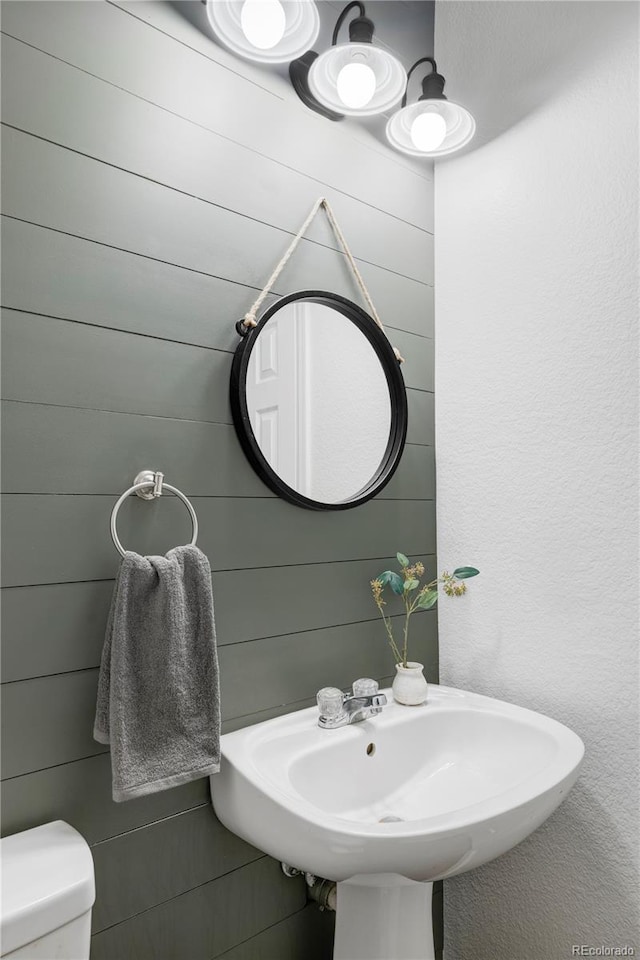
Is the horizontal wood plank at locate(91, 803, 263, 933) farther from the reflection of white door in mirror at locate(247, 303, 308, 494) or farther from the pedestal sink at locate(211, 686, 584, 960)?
the reflection of white door in mirror at locate(247, 303, 308, 494)

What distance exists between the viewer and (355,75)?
1300 millimetres

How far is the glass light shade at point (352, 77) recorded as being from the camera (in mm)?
1288

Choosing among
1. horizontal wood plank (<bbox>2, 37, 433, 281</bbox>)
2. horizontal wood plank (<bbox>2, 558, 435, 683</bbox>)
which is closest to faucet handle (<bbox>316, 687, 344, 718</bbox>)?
horizontal wood plank (<bbox>2, 558, 435, 683</bbox>)

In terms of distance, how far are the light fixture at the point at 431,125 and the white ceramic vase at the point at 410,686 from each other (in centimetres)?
122

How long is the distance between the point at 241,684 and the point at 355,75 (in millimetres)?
1287

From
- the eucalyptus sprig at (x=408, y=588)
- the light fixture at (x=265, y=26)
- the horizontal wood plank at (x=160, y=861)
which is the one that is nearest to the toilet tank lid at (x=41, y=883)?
Answer: the horizontal wood plank at (x=160, y=861)

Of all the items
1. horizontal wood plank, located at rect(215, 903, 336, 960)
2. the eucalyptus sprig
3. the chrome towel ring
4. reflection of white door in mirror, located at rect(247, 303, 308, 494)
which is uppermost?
reflection of white door in mirror, located at rect(247, 303, 308, 494)

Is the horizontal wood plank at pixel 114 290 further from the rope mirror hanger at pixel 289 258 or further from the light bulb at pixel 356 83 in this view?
the light bulb at pixel 356 83

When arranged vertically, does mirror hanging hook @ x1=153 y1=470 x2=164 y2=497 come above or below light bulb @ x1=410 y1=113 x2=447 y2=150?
below

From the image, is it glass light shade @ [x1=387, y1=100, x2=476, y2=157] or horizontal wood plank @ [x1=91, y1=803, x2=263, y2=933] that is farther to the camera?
glass light shade @ [x1=387, y1=100, x2=476, y2=157]

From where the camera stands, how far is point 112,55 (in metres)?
1.10

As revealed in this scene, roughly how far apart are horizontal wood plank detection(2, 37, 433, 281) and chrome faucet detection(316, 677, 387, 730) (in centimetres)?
99

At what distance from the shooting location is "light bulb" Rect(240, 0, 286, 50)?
1.17 m

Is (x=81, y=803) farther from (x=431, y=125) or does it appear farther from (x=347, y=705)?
(x=431, y=125)
